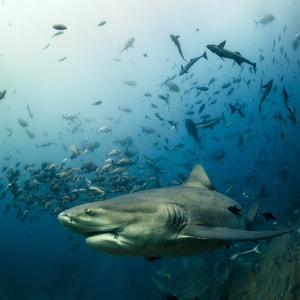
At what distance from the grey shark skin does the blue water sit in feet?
16.8

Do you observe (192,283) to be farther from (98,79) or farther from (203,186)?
(98,79)

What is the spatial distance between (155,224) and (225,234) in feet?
2.03

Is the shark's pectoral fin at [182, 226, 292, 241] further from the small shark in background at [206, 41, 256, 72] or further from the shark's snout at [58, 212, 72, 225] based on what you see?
the small shark in background at [206, 41, 256, 72]

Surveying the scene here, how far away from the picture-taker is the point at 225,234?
2.80 meters

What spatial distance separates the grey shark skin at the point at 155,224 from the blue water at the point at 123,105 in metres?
5.11

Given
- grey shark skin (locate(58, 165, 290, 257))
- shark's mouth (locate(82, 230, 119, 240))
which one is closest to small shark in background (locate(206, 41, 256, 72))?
grey shark skin (locate(58, 165, 290, 257))

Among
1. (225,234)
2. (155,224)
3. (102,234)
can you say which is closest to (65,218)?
(102,234)

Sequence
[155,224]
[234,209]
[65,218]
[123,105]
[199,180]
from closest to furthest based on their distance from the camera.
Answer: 1. [65,218]
2. [155,224]
3. [234,209]
4. [199,180]
5. [123,105]

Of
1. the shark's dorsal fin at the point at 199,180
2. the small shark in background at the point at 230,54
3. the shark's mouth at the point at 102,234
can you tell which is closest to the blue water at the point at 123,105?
the small shark in background at the point at 230,54

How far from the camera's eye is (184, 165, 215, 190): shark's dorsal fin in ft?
14.3

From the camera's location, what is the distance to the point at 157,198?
307 centimetres

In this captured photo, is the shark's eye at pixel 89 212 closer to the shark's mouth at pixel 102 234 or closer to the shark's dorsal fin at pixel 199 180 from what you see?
the shark's mouth at pixel 102 234

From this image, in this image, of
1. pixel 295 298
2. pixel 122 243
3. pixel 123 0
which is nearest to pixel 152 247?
pixel 122 243

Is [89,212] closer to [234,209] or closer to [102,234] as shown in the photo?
[102,234]
